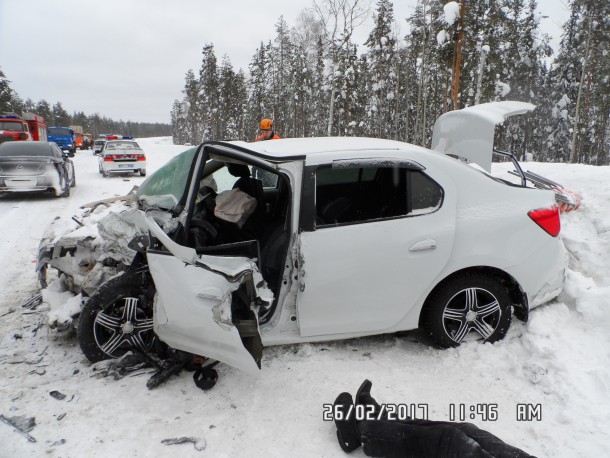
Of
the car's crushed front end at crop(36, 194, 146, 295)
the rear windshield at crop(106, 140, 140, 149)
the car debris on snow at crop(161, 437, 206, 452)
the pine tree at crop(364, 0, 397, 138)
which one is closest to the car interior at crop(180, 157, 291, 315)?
the car's crushed front end at crop(36, 194, 146, 295)

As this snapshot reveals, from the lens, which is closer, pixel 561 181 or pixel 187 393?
pixel 187 393

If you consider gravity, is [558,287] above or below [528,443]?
above

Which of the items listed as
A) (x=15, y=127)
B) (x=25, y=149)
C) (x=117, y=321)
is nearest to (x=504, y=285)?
(x=117, y=321)

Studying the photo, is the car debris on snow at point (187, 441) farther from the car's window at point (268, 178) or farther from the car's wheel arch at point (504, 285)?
the car's window at point (268, 178)

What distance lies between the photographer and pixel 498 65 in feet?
91.6

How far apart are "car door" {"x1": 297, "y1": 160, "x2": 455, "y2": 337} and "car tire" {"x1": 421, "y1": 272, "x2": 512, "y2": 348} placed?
18 cm

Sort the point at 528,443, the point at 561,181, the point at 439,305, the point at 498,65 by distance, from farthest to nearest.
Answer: the point at 498,65 → the point at 561,181 → the point at 439,305 → the point at 528,443

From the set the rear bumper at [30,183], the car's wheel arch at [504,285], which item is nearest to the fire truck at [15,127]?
the rear bumper at [30,183]

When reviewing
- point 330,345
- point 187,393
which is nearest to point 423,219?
point 330,345

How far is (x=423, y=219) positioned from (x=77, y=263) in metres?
3.05

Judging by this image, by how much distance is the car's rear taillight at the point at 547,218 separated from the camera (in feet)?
11.1

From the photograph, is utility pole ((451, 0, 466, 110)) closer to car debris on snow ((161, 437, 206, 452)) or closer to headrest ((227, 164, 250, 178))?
headrest ((227, 164, 250, 178))

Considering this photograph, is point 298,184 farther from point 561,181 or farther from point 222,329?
point 561,181

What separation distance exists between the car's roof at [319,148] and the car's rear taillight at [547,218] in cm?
109
